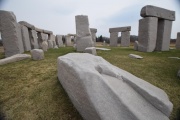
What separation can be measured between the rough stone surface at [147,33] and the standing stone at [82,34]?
3.19 metres

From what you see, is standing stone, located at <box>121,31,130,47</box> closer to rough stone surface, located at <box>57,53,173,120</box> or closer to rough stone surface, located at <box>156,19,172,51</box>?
rough stone surface, located at <box>156,19,172,51</box>

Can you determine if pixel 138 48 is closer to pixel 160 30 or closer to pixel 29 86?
pixel 160 30

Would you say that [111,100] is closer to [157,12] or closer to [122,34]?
[157,12]

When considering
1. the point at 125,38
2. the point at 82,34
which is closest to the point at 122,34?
the point at 125,38

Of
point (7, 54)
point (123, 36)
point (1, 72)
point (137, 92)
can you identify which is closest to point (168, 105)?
point (137, 92)

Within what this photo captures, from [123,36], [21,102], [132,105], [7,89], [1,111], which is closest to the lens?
[132,105]

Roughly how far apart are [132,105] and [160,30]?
7918 mm

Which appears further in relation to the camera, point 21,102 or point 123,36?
point 123,36

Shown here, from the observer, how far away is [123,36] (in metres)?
15.5

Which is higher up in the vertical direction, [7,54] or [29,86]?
[7,54]

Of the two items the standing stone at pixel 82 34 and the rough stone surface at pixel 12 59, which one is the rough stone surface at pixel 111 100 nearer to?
the rough stone surface at pixel 12 59

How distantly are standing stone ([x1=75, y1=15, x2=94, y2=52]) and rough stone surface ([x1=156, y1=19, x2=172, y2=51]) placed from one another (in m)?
4.53

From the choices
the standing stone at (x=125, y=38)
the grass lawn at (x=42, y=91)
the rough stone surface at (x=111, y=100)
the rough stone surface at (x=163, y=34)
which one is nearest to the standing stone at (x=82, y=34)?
the grass lawn at (x=42, y=91)

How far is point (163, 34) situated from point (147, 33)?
1.48 meters
